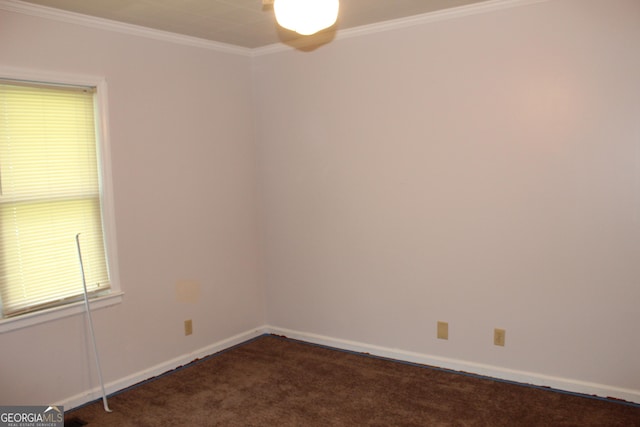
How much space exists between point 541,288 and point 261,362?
204 centimetres

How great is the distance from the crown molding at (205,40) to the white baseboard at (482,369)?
7.60 feet

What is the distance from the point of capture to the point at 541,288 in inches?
122

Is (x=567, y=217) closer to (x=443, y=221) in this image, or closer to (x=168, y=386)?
(x=443, y=221)

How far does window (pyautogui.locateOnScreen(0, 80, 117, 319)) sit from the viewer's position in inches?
108

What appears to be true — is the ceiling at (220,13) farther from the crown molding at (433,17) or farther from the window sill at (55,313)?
the window sill at (55,313)

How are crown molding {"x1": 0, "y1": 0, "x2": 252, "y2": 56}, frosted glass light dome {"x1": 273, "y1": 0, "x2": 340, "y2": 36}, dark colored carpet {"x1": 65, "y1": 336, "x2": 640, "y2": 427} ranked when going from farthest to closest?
dark colored carpet {"x1": 65, "y1": 336, "x2": 640, "y2": 427}
crown molding {"x1": 0, "y1": 0, "x2": 252, "y2": 56}
frosted glass light dome {"x1": 273, "y1": 0, "x2": 340, "y2": 36}

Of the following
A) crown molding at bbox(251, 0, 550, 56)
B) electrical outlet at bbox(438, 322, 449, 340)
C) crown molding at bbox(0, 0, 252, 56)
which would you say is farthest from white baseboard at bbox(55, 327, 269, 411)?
crown molding at bbox(251, 0, 550, 56)

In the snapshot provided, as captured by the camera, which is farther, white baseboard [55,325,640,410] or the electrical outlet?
the electrical outlet

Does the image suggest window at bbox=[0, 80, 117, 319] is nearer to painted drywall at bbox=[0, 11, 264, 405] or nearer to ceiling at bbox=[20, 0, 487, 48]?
painted drywall at bbox=[0, 11, 264, 405]

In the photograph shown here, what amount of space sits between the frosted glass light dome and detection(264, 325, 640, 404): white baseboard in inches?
99.4

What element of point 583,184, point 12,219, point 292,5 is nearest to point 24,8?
point 12,219

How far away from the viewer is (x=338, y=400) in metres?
3.07

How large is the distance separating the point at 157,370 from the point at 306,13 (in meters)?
2.74

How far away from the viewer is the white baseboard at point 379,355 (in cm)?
298
